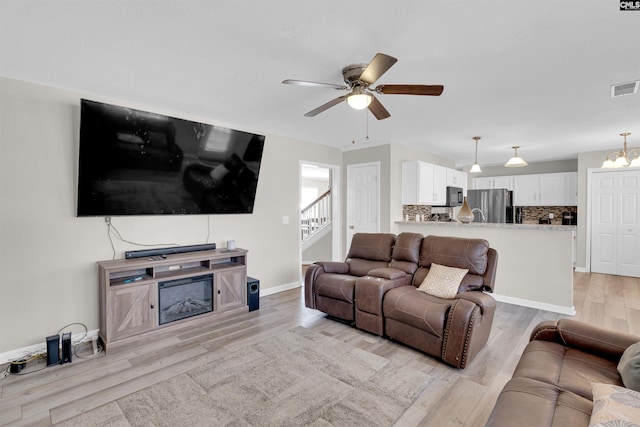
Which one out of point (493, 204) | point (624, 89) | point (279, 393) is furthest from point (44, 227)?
point (493, 204)

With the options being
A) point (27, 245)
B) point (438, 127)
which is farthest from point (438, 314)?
point (27, 245)

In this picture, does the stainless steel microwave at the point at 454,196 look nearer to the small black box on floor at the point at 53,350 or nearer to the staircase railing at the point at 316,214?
the staircase railing at the point at 316,214

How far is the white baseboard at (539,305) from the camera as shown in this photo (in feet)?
12.7

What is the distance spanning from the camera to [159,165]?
338cm

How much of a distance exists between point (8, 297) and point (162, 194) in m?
1.56

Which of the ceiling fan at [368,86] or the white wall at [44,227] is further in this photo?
the white wall at [44,227]

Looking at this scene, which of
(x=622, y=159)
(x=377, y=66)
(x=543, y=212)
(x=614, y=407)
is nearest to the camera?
(x=614, y=407)

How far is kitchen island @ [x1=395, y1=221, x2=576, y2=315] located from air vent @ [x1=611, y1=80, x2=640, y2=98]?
1.54 meters

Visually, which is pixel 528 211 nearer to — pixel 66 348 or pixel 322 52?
pixel 322 52

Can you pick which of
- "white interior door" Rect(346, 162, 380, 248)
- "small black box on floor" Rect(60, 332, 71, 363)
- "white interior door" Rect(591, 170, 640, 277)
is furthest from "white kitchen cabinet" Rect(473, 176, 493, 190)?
"small black box on floor" Rect(60, 332, 71, 363)

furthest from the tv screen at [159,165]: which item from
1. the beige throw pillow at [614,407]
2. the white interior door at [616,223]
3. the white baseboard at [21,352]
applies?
the white interior door at [616,223]

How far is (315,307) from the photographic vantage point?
12.3 feet

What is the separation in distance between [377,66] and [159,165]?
2601mm

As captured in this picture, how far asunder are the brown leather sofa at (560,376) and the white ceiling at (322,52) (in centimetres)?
194
